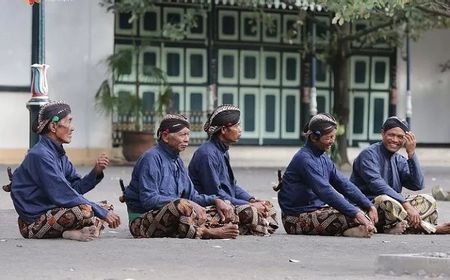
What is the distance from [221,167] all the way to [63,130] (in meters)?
1.66

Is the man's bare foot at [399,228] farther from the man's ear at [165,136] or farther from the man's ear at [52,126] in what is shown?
the man's ear at [52,126]

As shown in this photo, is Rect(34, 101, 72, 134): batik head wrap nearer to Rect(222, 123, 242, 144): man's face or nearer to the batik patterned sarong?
Rect(222, 123, 242, 144): man's face

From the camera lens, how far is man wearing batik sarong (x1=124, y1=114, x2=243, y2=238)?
10.8m

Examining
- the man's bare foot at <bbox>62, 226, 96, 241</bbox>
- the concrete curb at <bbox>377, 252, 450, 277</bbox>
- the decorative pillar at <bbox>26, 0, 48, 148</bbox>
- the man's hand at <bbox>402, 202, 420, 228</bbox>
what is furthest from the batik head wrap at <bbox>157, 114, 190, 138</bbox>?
the decorative pillar at <bbox>26, 0, 48, 148</bbox>

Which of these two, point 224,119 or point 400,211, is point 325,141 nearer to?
point 224,119

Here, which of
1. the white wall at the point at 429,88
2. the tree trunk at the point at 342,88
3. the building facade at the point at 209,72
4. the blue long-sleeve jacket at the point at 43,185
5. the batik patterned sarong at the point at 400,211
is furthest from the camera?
the white wall at the point at 429,88

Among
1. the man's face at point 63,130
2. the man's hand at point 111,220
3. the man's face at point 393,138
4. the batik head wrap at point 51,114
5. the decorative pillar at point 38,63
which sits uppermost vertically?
the decorative pillar at point 38,63

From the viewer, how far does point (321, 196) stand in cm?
1146

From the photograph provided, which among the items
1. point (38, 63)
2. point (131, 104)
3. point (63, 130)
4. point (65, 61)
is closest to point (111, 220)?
point (63, 130)

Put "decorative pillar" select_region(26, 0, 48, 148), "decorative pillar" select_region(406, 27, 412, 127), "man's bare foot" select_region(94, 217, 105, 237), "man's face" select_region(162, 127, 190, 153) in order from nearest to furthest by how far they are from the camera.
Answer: "man's bare foot" select_region(94, 217, 105, 237), "man's face" select_region(162, 127, 190, 153), "decorative pillar" select_region(26, 0, 48, 148), "decorative pillar" select_region(406, 27, 412, 127)

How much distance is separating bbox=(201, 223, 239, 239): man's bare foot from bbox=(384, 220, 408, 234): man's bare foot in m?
1.83

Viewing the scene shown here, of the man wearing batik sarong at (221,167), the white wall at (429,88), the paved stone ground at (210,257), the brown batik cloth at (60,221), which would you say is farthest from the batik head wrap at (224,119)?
the white wall at (429,88)

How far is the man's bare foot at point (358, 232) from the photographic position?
1163 centimetres

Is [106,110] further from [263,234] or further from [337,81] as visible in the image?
[263,234]
